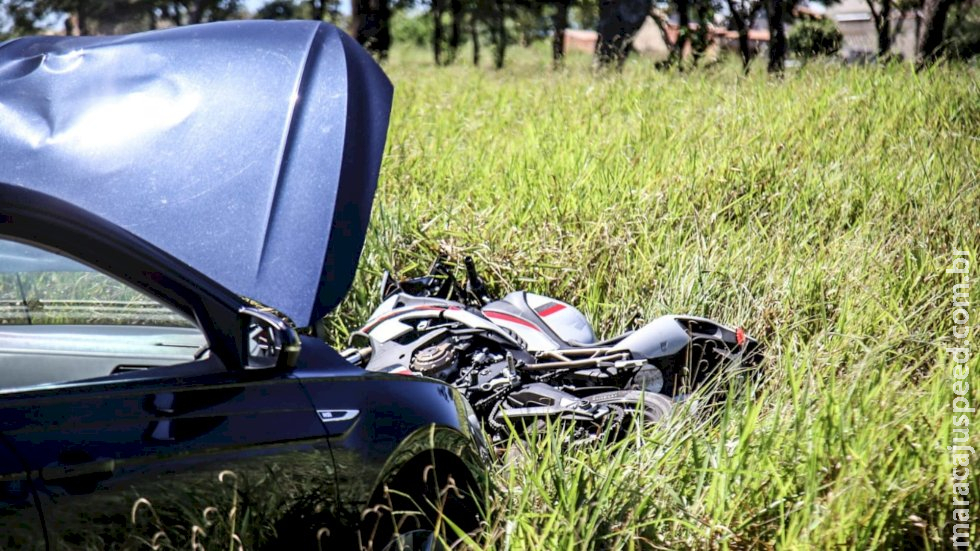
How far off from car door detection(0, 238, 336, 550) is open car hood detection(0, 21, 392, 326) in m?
1.02

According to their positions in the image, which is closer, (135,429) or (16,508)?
(16,508)

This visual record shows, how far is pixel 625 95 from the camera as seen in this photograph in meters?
10.1

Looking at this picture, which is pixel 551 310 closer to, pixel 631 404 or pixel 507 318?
pixel 507 318

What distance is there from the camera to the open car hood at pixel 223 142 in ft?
13.6

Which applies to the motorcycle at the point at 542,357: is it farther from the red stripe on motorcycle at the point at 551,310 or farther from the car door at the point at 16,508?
the car door at the point at 16,508

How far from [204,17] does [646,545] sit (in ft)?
118

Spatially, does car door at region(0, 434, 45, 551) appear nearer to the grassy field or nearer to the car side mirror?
the car side mirror

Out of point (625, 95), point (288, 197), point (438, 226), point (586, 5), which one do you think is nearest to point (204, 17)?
point (586, 5)

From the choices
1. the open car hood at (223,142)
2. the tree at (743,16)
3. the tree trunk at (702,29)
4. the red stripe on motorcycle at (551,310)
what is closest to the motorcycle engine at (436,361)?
the red stripe on motorcycle at (551,310)

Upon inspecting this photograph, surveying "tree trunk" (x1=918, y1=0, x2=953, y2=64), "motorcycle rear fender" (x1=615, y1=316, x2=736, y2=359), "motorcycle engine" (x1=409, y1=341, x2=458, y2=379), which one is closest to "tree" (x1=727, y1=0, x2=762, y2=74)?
"tree trunk" (x1=918, y1=0, x2=953, y2=64)

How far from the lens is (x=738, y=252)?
6.54m

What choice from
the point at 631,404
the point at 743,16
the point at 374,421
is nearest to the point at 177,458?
the point at 374,421

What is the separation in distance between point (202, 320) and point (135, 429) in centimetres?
37

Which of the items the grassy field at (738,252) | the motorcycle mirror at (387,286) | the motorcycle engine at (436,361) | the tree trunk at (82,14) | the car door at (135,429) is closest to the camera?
the car door at (135,429)
